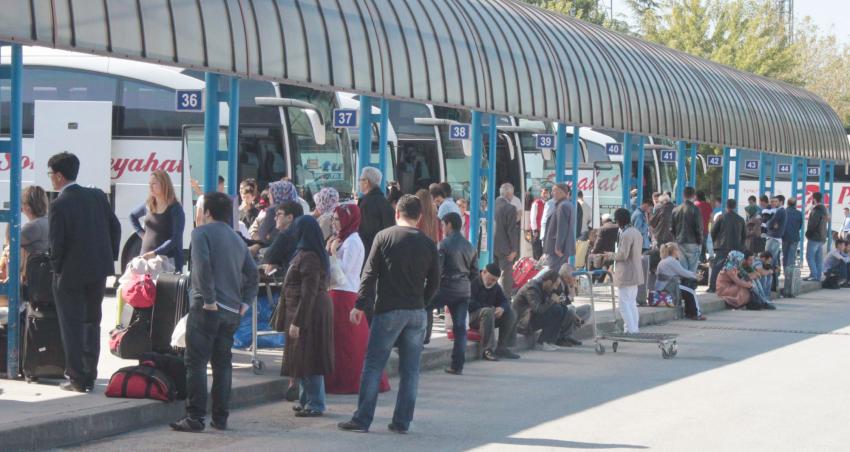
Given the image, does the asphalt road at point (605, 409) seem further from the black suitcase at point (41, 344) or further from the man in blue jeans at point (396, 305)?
the black suitcase at point (41, 344)

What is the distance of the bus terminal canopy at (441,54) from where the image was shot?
446 inches

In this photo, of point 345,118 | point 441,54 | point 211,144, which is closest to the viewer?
point 211,144

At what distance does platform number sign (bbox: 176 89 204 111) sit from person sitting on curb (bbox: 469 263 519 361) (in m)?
3.27

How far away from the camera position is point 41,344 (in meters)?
10.3

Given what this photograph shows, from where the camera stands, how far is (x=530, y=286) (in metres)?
15.0

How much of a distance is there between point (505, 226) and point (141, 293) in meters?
8.49

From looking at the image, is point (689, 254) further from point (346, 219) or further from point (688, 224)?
point (346, 219)

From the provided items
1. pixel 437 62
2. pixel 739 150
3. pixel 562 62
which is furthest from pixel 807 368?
pixel 739 150

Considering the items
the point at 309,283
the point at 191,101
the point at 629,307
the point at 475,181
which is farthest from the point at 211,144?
the point at 629,307

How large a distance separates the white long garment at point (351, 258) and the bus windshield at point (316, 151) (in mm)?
11640

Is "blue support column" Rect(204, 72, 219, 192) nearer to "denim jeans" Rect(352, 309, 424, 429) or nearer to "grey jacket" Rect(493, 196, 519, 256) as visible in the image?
"denim jeans" Rect(352, 309, 424, 429)

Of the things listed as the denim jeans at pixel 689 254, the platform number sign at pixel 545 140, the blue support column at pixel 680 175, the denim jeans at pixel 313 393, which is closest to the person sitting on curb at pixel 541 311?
the denim jeans at pixel 313 393

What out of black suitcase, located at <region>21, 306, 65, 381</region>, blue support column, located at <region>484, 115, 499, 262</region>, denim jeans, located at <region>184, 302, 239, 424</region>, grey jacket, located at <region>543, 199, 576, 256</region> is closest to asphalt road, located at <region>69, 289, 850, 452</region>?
denim jeans, located at <region>184, 302, 239, 424</region>

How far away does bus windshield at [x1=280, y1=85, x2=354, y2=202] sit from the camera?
22.1 meters
